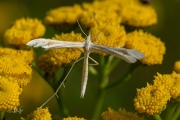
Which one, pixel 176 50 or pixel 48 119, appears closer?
pixel 48 119

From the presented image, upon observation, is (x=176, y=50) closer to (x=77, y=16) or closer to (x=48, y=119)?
(x=77, y=16)

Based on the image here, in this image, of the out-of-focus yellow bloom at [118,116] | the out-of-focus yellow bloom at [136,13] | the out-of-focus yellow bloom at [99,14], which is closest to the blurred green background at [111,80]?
the out-of-focus yellow bloom at [136,13]

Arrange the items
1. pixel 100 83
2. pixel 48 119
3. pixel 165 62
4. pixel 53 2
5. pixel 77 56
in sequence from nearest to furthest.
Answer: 1. pixel 48 119
2. pixel 77 56
3. pixel 100 83
4. pixel 165 62
5. pixel 53 2

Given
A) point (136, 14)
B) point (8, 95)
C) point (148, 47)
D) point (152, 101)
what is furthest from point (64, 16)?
point (152, 101)

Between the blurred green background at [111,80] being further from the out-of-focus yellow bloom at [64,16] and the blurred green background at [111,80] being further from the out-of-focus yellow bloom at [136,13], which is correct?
the out-of-focus yellow bloom at [64,16]

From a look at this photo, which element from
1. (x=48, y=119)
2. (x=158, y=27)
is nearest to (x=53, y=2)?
(x=158, y=27)

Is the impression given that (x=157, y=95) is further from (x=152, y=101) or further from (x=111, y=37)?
(x=111, y=37)

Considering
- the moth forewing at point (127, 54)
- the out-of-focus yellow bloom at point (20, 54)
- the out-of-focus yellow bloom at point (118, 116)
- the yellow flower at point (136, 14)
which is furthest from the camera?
the yellow flower at point (136, 14)

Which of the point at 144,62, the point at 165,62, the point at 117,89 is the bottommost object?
the point at 117,89

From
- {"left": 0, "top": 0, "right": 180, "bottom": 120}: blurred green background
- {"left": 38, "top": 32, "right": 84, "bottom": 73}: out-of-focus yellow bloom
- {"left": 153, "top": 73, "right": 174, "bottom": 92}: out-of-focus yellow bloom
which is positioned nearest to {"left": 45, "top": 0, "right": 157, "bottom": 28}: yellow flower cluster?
{"left": 38, "top": 32, "right": 84, "bottom": 73}: out-of-focus yellow bloom
